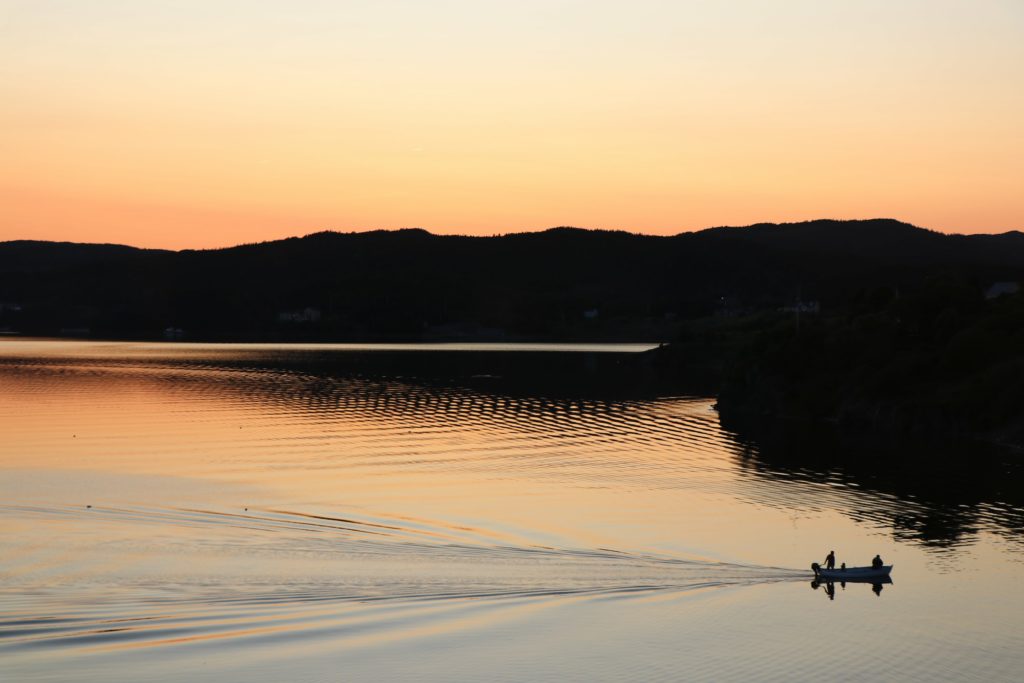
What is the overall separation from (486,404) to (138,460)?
175 feet

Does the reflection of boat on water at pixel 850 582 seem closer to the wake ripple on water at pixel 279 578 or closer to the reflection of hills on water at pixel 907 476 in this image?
the wake ripple on water at pixel 279 578

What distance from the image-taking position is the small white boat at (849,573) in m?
47.6

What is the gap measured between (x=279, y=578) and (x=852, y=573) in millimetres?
24609

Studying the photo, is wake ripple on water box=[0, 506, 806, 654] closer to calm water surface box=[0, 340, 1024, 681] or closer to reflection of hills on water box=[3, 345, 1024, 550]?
calm water surface box=[0, 340, 1024, 681]

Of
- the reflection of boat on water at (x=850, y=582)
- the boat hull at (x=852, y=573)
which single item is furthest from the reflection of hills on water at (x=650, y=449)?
the boat hull at (x=852, y=573)

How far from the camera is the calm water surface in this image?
37.3 meters

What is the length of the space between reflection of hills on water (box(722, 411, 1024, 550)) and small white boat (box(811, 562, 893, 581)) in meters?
8.33

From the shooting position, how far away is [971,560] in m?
52.0

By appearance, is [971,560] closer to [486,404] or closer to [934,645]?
[934,645]

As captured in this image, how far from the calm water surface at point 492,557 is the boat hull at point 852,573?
27.9 inches

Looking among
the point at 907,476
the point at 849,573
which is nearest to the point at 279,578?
the point at 849,573

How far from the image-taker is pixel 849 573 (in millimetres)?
47750

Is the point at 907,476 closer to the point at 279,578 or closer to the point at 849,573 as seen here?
the point at 849,573

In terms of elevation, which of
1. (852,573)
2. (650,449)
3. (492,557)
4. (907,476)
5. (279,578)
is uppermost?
(650,449)
